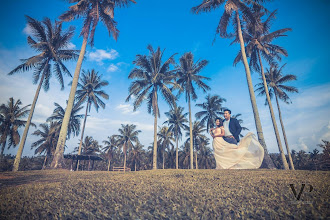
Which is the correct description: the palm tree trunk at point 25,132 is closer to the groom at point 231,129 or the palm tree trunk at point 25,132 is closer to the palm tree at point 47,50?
the palm tree at point 47,50

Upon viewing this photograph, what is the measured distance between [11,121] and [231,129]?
32.7 metres

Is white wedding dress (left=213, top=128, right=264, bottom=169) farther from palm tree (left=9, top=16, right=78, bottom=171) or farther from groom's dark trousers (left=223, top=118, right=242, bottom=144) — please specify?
palm tree (left=9, top=16, right=78, bottom=171)

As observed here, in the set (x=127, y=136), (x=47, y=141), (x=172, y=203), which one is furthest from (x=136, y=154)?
(x=172, y=203)

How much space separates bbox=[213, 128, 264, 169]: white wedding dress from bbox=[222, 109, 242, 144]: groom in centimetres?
32

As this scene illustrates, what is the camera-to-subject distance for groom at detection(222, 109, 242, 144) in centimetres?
901

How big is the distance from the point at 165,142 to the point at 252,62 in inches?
1052

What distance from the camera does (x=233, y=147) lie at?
861cm

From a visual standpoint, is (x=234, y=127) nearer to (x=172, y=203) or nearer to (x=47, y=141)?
(x=172, y=203)

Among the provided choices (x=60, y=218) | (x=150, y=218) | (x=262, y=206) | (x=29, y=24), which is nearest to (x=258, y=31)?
(x=262, y=206)

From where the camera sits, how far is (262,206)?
10.0 feet

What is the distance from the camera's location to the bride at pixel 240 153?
323 inches

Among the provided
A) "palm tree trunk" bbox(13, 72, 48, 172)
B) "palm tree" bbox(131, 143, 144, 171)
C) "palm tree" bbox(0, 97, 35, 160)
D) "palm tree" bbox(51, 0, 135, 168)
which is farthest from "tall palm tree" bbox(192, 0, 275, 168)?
"palm tree" bbox(131, 143, 144, 171)

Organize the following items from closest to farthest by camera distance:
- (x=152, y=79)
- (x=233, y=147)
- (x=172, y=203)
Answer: (x=172, y=203), (x=233, y=147), (x=152, y=79)

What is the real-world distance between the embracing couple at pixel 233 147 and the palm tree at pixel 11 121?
3026cm
